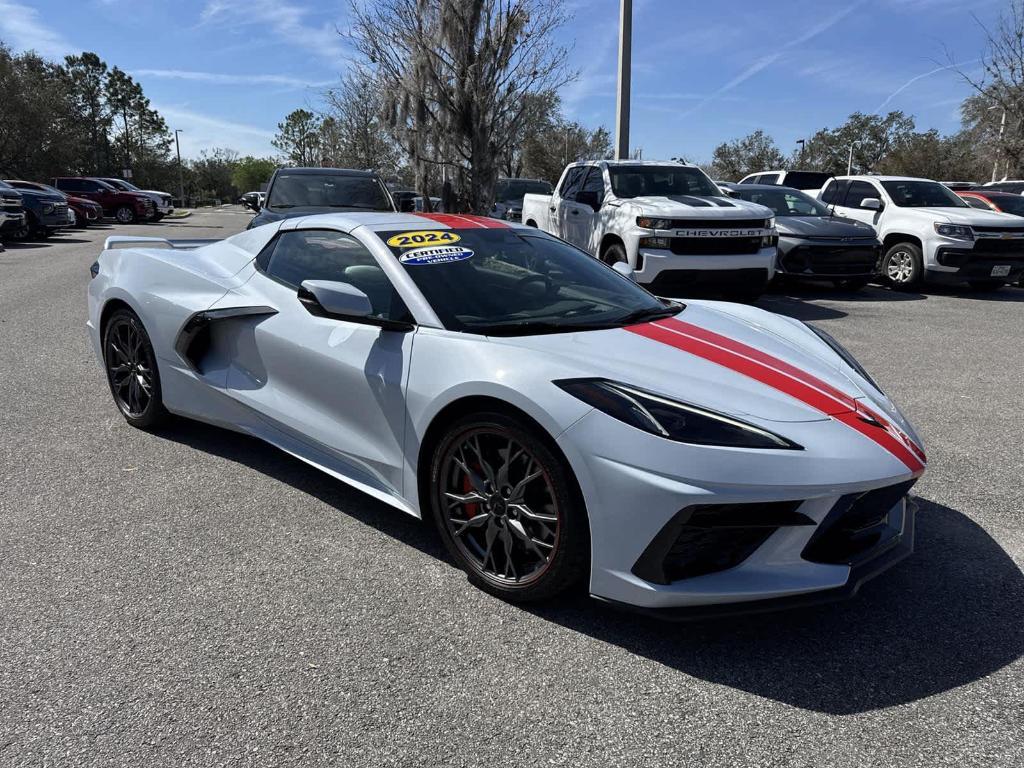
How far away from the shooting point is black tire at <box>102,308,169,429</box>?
425 centimetres

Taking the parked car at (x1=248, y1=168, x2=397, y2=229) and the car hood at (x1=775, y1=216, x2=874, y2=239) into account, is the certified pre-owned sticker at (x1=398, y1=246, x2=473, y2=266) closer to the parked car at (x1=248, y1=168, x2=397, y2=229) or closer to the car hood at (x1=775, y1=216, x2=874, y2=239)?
the parked car at (x1=248, y1=168, x2=397, y2=229)

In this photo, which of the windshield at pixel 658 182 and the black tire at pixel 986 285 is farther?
the black tire at pixel 986 285

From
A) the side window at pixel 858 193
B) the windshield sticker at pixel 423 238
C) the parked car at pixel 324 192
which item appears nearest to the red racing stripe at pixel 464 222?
the windshield sticker at pixel 423 238

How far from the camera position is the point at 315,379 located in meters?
3.27

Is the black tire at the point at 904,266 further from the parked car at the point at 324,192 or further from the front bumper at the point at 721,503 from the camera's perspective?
the front bumper at the point at 721,503

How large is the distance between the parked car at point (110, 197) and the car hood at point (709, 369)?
104 ft

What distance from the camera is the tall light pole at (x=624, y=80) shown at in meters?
12.6

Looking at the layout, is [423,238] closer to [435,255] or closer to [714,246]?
[435,255]

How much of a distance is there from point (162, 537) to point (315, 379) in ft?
3.00

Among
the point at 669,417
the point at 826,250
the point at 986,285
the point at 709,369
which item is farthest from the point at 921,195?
the point at 669,417

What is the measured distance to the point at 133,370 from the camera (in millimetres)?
4414

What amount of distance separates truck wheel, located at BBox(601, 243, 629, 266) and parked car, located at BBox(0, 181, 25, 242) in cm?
1532

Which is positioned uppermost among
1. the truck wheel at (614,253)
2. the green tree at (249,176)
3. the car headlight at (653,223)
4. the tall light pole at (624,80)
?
the green tree at (249,176)

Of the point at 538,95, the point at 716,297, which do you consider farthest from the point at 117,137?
the point at 716,297
